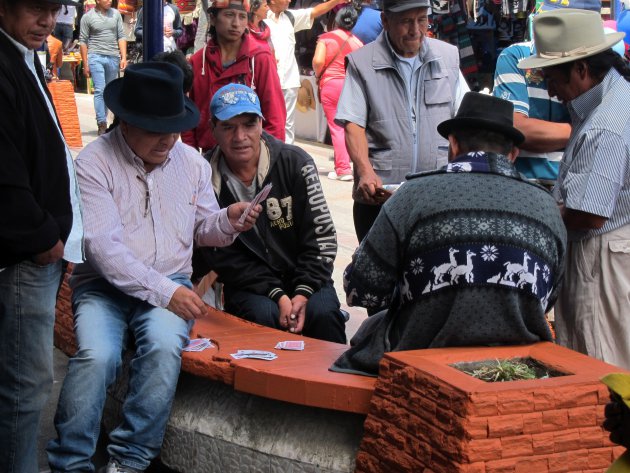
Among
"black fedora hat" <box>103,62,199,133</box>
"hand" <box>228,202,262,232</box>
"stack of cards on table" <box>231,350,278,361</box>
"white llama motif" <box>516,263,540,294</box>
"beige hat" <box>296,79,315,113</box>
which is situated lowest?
"beige hat" <box>296,79,315,113</box>

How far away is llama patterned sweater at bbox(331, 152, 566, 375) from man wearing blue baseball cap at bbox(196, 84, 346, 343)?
1.07 meters

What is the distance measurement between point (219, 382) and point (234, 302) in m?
0.73

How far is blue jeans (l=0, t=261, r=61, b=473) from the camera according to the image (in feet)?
10.6

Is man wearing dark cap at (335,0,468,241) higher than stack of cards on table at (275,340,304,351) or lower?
higher

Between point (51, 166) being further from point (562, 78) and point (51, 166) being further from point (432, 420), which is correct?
point (562, 78)

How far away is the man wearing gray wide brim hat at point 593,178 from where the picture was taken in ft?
11.9

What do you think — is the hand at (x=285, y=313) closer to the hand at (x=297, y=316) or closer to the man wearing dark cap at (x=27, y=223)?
the hand at (x=297, y=316)

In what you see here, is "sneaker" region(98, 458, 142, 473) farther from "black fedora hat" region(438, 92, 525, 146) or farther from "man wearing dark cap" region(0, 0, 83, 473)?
"black fedora hat" region(438, 92, 525, 146)

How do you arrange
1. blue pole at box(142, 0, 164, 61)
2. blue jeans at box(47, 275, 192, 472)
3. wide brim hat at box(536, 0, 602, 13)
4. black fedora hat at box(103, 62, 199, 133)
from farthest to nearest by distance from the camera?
blue pole at box(142, 0, 164, 61) → wide brim hat at box(536, 0, 602, 13) → black fedora hat at box(103, 62, 199, 133) → blue jeans at box(47, 275, 192, 472)

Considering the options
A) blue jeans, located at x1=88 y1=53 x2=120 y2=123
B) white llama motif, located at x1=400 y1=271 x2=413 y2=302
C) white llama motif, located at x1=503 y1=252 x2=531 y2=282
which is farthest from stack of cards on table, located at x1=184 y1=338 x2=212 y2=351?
blue jeans, located at x1=88 y1=53 x2=120 y2=123

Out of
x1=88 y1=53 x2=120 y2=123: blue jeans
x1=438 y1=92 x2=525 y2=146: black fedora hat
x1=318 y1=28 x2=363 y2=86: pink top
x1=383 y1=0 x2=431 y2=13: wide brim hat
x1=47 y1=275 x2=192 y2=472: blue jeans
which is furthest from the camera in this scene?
x1=88 y1=53 x2=120 y2=123: blue jeans

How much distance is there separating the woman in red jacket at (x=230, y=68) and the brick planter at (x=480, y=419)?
280cm

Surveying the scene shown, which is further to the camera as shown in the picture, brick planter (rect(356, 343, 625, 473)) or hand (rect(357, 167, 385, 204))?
hand (rect(357, 167, 385, 204))

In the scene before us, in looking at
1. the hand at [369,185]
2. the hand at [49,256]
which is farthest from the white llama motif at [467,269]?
the hand at [369,185]
